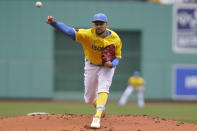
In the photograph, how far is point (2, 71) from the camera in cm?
1839

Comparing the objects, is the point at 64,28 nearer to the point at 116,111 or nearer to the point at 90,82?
the point at 90,82

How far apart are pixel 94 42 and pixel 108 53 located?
34 centimetres

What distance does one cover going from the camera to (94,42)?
697 cm

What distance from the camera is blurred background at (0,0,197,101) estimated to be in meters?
18.5

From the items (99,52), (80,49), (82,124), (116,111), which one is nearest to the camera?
(82,124)

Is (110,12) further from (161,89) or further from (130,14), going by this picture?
(161,89)

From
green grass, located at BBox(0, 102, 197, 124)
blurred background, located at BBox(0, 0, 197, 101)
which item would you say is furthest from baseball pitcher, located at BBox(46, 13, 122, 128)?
A: blurred background, located at BBox(0, 0, 197, 101)

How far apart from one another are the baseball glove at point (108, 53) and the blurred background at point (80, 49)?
464 inches

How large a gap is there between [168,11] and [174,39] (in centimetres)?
134

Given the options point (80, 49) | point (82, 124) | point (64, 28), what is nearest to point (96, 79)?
point (82, 124)

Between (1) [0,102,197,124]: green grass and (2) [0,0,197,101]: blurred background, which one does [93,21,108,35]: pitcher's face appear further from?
(2) [0,0,197,101]: blurred background

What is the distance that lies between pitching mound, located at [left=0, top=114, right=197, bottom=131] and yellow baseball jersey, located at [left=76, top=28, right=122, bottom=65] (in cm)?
114

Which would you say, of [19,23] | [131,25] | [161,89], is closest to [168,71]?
[161,89]

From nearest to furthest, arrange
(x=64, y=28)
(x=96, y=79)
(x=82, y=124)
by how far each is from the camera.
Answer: (x=64, y=28), (x=82, y=124), (x=96, y=79)
